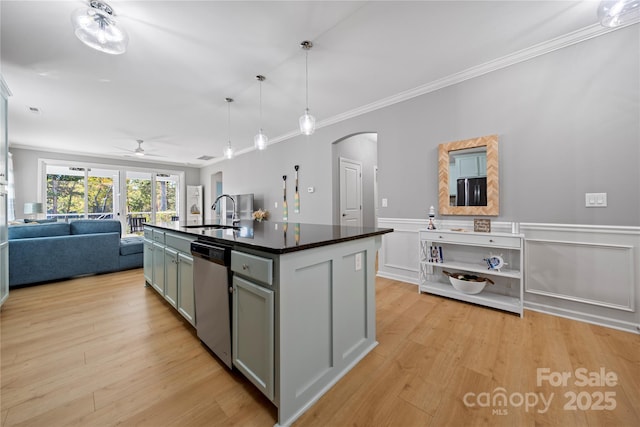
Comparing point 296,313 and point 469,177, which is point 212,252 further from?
point 469,177

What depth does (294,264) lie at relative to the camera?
1236 mm

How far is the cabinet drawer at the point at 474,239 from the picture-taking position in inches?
93.6

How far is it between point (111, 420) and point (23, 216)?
7724mm

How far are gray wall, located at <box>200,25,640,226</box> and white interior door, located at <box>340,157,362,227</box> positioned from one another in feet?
3.56

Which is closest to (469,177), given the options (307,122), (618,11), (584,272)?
(584,272)

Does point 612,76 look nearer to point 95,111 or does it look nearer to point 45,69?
point 45,69

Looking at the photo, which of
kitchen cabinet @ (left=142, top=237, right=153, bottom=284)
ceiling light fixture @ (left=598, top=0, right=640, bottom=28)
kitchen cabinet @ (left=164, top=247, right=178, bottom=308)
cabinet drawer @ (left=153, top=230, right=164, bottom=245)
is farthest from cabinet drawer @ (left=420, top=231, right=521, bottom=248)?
kitchen cabinet @ (left=142, top=237, right=153, bottom=284)

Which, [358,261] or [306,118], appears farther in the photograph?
[306,118]

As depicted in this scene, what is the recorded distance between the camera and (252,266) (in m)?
1.29

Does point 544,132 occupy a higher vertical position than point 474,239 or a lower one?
higher

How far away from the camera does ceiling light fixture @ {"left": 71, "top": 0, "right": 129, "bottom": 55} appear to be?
162 cm

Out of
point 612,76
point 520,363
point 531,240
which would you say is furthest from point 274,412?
point 612,76

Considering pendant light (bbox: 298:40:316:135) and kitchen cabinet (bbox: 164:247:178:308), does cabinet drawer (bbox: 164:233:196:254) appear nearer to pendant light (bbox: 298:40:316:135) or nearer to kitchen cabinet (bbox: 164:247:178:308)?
kitchen cabinet (bbox: 164:247:178:308)

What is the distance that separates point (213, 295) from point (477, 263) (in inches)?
109
